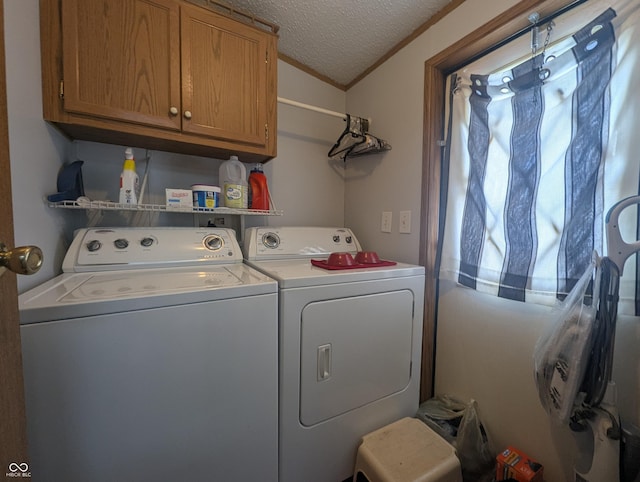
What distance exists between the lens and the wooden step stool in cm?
110

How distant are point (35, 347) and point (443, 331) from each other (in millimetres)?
1766

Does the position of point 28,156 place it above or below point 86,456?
above

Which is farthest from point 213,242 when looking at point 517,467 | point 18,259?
point 517,467

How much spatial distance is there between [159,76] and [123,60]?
0.46ft

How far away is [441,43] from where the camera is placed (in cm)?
144

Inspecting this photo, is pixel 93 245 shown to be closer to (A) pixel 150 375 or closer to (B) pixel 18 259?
(A) pixel 150 375

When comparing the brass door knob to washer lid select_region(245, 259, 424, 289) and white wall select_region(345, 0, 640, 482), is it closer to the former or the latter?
washer lid select_region(245, 259, 424, 289)

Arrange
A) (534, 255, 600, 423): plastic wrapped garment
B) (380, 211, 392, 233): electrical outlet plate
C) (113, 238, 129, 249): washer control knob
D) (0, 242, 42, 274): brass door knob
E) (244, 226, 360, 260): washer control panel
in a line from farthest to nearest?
(380, 211, 392, 233): electrical outlet plate → (244, 226, 360, 260): washer control panel → (113, 238, 129, 249): washer control knob → (534, 255, 600, 423): plastic wrapped garment → (0, 242, 42, 274): brass door knob

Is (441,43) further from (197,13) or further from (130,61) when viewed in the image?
(130,61)

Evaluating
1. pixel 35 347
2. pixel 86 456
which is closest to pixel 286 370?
pixel 86 456

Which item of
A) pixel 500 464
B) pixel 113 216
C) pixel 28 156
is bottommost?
pixel 500 464

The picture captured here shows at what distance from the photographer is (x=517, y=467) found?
1.12 meters

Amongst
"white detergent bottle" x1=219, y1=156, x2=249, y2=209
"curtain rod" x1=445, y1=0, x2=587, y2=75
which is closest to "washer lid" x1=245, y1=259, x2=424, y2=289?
"white detergent bottle" x1=219, y1=156, x2=249, y2=209

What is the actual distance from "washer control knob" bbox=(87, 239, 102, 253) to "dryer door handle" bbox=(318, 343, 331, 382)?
113cm
